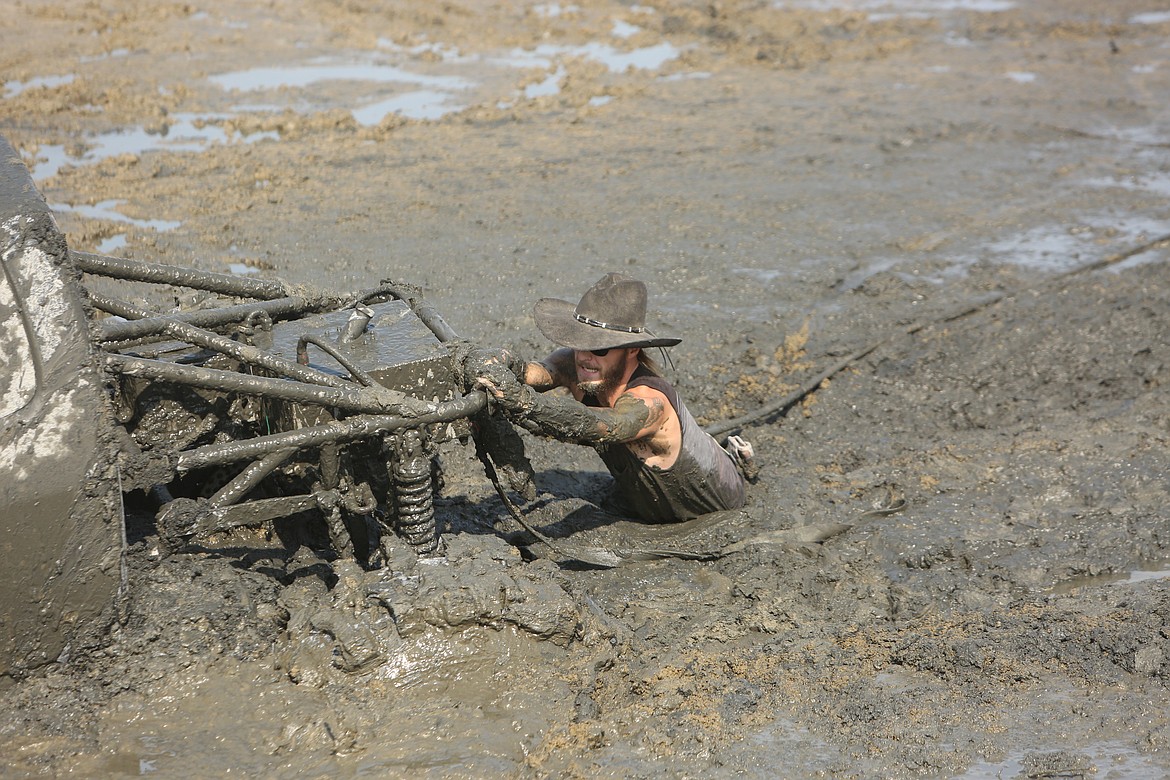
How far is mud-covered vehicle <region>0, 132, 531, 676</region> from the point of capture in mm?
3148

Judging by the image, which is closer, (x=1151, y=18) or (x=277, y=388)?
(x=277, y=388)

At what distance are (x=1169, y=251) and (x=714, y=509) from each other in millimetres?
6599

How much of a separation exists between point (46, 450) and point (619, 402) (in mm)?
2360

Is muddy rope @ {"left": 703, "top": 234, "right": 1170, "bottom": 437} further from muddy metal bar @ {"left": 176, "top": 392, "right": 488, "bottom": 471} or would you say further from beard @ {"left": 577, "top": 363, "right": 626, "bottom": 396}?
muddy metal bar @ {"left": 176, "top": 392, "right": 488, "bottom": 471}

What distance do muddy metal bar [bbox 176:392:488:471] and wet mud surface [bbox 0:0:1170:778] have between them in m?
0.51

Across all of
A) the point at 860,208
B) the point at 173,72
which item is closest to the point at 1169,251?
the point at 860,208

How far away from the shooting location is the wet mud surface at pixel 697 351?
3.57m

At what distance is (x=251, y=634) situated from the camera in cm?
373

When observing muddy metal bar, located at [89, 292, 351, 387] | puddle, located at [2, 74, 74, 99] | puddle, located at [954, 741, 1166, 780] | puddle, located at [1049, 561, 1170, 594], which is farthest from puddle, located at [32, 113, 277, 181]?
puddle, located at [954, 741, 1166, 780]

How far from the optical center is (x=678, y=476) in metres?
5.05

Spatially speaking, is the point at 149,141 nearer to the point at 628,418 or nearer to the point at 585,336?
the point at 585,336

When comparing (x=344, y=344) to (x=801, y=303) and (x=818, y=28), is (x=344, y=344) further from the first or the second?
(x=818, y=28)

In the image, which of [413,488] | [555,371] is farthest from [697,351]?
[413,488]

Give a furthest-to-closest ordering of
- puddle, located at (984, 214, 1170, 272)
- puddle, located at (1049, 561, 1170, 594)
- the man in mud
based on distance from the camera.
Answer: puddle, located at (984, 214, 1170, 272) < puddle, located at (1049, 561, 1170, 594) < the man in mud
